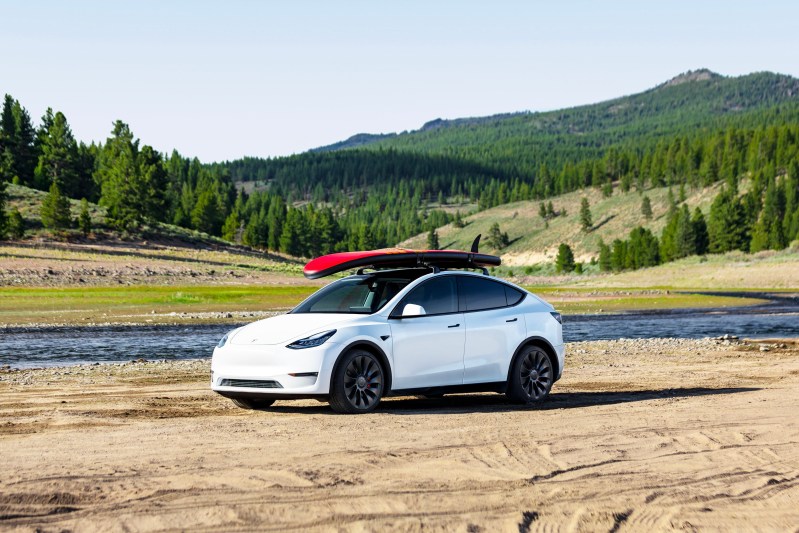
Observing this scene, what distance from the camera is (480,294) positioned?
14.2 meters

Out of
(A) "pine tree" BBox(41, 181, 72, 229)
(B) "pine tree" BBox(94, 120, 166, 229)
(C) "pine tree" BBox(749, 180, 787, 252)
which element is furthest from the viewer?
(C) "pine tree" BBox(749, 180, 787, 252)

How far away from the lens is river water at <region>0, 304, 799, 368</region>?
2402cm

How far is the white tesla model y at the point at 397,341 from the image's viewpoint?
12.4 meters

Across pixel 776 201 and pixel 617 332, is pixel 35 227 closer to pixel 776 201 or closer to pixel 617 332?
pixel 617 332

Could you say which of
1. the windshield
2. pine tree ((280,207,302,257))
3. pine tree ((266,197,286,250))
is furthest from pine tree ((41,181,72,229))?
the windshield

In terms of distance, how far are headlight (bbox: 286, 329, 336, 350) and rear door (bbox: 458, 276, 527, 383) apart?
2.17 meters

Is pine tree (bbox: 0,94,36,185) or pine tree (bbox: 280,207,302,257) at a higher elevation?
pine tree (bbox: 0,94,36,185)

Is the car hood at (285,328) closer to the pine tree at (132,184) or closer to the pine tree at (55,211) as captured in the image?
the pine tree at (55,211)

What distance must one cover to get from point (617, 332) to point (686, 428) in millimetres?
22854

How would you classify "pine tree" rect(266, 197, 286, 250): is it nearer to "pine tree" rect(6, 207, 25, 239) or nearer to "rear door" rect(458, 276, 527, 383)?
"pine tree" rect(6, 207, 25, 239)

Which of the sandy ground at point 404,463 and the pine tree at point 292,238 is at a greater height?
the pine tree at point 292,238

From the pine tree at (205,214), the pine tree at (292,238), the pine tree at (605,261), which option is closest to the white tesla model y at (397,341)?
the pine tree at (205,214)

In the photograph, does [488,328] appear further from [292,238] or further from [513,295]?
[292,238]

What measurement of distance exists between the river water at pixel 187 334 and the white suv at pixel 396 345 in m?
10.1
